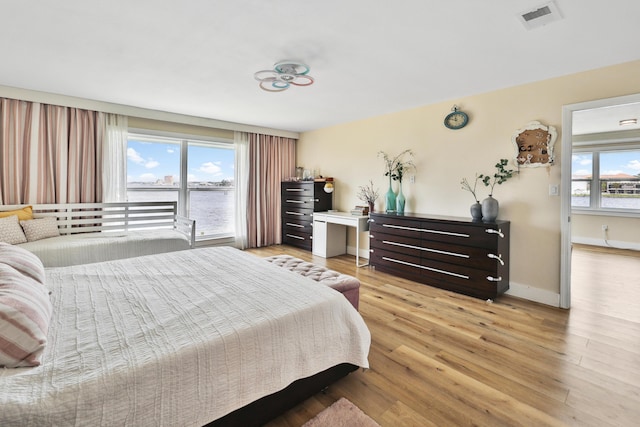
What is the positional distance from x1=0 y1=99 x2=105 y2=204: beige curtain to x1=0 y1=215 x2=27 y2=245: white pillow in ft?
1.89

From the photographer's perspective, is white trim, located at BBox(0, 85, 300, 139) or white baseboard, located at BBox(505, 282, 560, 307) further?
white trim, located at BBox(0, 85, 300, 139)

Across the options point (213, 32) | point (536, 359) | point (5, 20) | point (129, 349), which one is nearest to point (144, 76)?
point (5, 20)

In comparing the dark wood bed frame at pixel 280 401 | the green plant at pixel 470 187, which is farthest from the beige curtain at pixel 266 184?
the dark wood bed frame at pixel 280 401

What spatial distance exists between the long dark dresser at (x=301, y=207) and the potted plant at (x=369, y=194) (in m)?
0.71

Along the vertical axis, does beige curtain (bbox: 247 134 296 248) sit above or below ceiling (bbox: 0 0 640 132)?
below

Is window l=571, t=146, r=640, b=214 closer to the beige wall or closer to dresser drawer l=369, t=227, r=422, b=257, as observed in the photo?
the beige wall

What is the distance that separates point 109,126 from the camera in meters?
4.23

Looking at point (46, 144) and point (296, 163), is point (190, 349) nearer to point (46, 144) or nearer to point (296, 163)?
point (46, 144)

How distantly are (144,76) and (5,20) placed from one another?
1094 millimetres

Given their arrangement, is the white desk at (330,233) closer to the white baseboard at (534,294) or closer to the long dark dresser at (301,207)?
the long dark dresser at (301,207)

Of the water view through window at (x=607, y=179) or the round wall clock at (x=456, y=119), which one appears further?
the water view through window at (x=607, y=179)

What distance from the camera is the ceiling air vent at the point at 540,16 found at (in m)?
1.92

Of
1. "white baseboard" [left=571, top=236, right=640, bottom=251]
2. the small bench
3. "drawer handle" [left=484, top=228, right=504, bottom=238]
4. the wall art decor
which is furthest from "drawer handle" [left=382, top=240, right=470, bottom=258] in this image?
"white baseboard" [left=571, top=236, right=640, bottom=251]

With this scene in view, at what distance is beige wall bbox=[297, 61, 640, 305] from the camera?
3.03m
